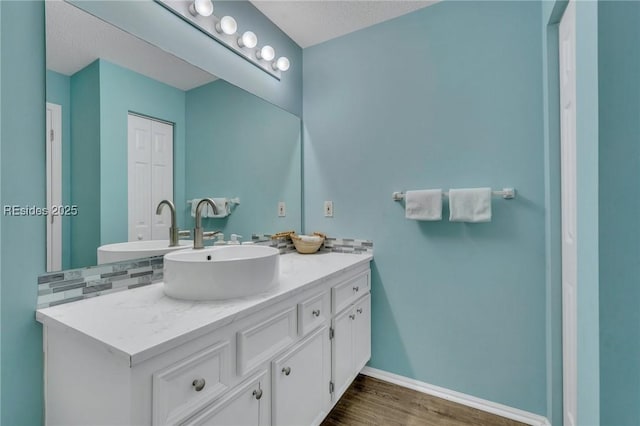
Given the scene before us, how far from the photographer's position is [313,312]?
4.29 ft

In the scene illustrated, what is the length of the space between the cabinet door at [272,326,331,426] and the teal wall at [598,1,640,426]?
0.93 metres

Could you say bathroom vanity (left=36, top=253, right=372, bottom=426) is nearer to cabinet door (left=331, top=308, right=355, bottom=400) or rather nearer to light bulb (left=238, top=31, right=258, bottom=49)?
cabinet door (left=331, top=308, right=355, bottom=400)

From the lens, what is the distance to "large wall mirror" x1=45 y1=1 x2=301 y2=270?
1.00m

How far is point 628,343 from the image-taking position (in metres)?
0.69

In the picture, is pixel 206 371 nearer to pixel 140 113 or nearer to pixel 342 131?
pixel 140 113

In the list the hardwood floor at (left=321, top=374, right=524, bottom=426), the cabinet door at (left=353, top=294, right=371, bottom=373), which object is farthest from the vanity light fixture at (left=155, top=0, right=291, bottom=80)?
the hardwood floor at (left=321, top=374, right=524, bottom=426)

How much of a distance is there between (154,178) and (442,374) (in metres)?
1.91

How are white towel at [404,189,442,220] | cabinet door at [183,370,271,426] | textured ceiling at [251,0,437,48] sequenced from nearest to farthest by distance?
cabinet door at [183,370,271,426]
white towel at [404,189,442,220]
textured ceiling at [251,0,437,48]

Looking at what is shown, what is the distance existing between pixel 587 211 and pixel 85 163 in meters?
1.62

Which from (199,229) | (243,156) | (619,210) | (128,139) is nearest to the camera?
(619,210)

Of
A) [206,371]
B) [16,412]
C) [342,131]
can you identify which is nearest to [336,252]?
[342,131]

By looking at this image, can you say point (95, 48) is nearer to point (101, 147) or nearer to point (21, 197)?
point (101, 147)

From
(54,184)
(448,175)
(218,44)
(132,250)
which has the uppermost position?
(218,44)

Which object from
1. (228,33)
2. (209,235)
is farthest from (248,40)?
(209,235)
